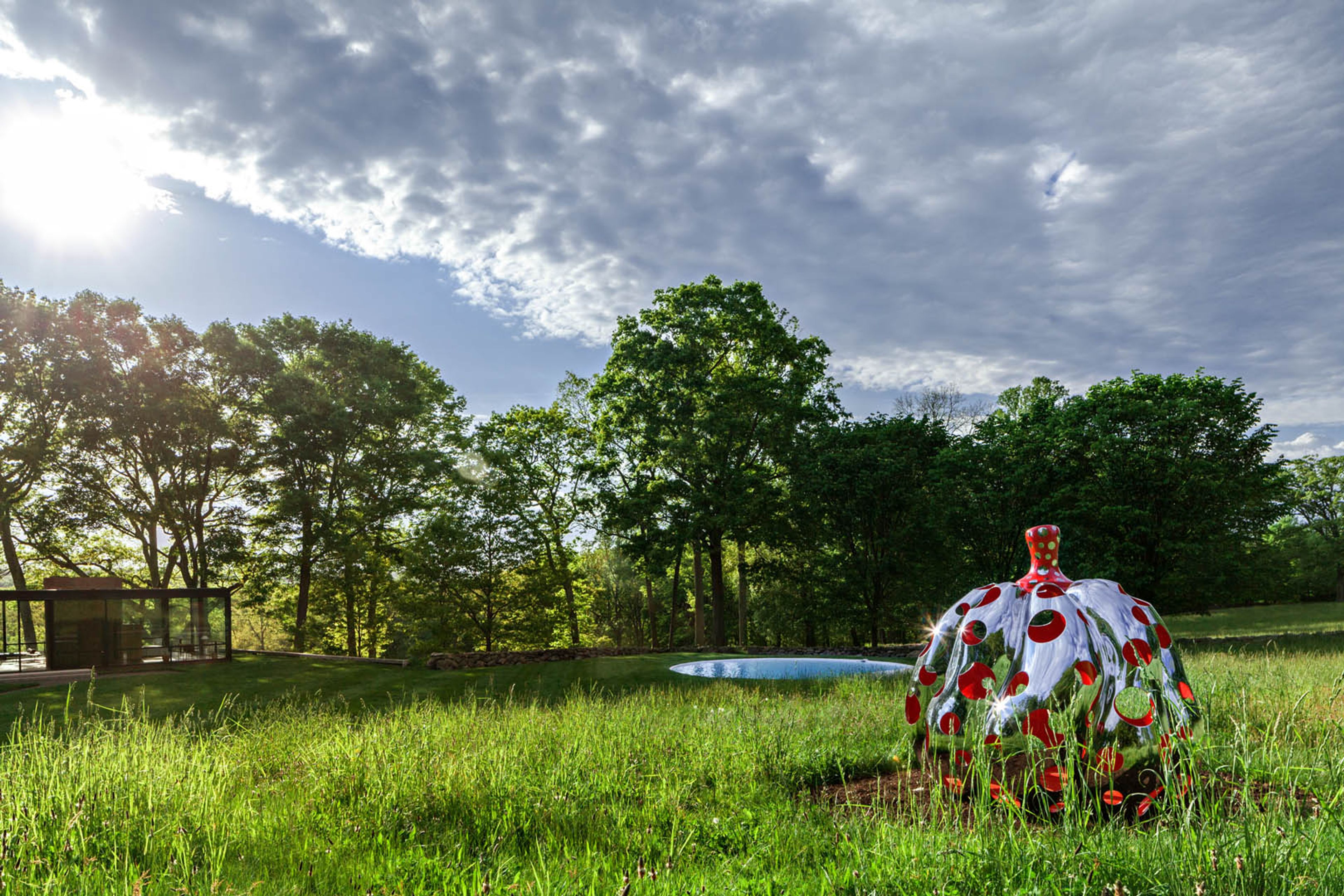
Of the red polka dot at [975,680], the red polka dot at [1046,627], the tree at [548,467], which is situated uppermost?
the tree at [548,467]

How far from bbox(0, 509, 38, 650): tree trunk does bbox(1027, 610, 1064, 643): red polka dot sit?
27964mm

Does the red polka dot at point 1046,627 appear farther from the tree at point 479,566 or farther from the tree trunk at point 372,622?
the tree trunk at point 372,622

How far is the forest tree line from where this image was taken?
789 inches

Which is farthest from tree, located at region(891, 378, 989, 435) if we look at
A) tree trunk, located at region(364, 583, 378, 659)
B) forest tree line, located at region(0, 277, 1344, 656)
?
tree trunk, located at region(364, 583, 378, 659)

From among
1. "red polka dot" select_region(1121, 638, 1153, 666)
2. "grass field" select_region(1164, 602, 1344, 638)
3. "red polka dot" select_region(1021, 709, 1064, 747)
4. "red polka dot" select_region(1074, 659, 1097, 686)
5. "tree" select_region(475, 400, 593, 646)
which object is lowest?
"grass field" select_region(1164, 602, 1344, 638)

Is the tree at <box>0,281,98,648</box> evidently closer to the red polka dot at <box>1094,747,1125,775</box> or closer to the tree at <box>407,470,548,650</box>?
the tree at <box>407,470,548,650</box>

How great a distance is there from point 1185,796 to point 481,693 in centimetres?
1165

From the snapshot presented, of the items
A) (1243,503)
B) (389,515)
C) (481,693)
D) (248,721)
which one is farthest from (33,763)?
(1243,503)

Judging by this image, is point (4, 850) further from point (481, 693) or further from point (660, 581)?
point (660, 581)

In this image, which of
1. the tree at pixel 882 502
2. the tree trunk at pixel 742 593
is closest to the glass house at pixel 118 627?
the tree trunk at pixel 742 593

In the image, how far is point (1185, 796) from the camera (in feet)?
13.9

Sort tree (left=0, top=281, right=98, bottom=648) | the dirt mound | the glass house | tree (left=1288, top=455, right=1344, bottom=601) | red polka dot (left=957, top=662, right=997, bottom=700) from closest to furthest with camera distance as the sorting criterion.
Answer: the dirt mound, red polka dot (left=957, top=662, right=997, bottom=700), the glass house, tree (left=0, top=281, right=98, bottom=648), tree (left=1288, top=455, right=1344, bottom=601)

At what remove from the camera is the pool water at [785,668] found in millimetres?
15258

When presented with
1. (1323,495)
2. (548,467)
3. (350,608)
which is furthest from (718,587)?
(1323,495)
